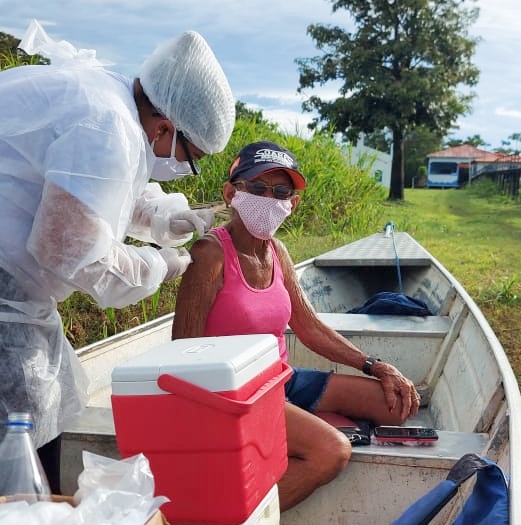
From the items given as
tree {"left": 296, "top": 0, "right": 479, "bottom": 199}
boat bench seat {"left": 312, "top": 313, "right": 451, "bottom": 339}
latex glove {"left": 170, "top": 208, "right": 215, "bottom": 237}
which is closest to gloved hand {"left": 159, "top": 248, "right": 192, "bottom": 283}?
latex glove {"left": 170, "top": 208, "right": 215, "bottom": 237}

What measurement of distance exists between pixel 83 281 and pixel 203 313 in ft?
2.35

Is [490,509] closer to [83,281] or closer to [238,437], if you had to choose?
[238,437]

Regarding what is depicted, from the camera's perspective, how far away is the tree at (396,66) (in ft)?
81.2

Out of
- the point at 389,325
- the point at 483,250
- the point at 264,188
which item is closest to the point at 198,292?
the point at 264,188

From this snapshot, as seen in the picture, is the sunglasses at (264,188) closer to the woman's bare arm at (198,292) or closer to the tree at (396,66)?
the woman's bare arm at (198,292)

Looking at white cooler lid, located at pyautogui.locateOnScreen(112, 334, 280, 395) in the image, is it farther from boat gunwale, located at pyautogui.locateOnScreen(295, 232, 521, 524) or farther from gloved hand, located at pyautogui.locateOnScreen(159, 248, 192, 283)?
boat gunwale, located at pyautogui.locateOnScreen(295, 232, 521, 524)

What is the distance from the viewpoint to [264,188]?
8.04 feet

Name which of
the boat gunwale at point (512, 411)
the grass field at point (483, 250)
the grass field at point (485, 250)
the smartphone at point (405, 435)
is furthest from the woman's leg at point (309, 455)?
the grass field at point (485, 250)

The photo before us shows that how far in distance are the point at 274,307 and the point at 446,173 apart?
2471 inches

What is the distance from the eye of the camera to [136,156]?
1.70 m

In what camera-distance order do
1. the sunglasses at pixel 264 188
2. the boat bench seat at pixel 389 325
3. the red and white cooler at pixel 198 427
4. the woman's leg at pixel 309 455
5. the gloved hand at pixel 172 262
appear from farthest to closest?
the boat bench seat at pixel 389 325 < the sunglasses at pixel 264 188 < the woman's leg at pixel 309 455 < the gloved hand at pixel 172 262 < the red and white cooler at pixel 198 427

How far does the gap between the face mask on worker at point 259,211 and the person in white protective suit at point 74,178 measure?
1.39 feet

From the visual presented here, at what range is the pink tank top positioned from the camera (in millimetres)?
2359

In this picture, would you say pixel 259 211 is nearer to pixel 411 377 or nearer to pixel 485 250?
pixel 411 377
